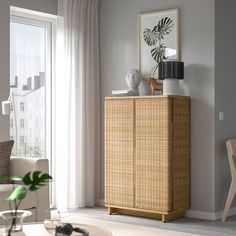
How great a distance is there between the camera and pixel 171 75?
5652 mm

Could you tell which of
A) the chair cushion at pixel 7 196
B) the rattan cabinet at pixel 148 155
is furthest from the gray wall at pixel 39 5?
the chair cushion at pixel 7 196

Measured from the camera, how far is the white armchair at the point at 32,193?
4.39m

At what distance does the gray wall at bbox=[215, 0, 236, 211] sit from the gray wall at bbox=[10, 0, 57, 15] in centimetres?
195

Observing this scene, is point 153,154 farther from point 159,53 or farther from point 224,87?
point 159,53

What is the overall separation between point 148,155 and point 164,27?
1.51 m

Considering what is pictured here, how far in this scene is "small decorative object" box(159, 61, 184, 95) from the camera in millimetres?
5652

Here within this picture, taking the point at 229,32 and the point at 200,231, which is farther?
the point at 229,32

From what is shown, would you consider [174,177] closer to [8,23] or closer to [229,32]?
[229,32]

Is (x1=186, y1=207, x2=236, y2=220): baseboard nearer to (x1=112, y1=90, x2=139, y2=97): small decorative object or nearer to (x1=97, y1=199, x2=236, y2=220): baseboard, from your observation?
(x1=97, y1=199, x2=236, y2=220): baseboard

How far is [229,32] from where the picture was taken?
19.4ft

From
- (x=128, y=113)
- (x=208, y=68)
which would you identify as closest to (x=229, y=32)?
(x=208, y=68)

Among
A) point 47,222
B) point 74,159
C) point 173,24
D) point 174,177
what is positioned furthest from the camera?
point 74,159

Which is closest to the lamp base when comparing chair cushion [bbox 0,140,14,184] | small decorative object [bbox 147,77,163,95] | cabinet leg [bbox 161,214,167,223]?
small decorative object [bbox 147,77,163,95]

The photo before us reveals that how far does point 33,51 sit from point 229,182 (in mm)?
2778
